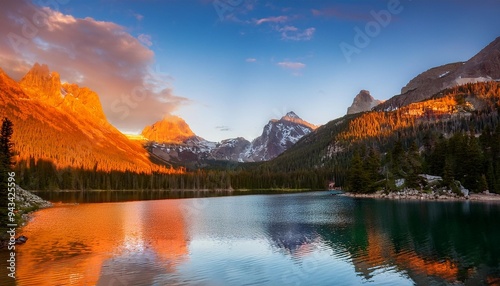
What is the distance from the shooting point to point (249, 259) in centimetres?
3925

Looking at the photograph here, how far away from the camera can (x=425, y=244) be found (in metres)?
45.1

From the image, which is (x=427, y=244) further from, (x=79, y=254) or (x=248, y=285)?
(x=79, y=254)

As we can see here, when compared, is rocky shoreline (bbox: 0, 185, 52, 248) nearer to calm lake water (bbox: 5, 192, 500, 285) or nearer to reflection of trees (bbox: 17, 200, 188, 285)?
reflection of trees (bbox: 17, 200, 188, 285)

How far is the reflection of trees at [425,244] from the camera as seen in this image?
107 ft

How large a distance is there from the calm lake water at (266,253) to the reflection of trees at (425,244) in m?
0.11

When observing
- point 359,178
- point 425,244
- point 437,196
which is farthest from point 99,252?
point 359,178

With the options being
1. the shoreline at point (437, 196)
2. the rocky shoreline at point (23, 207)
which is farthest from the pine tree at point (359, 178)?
the rocky shoreline at point (23, 207)

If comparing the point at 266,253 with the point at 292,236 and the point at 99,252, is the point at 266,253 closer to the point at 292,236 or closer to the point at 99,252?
the point at 292,236

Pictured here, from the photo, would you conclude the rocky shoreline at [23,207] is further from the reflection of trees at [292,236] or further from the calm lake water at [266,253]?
the reflection of trees at [292,236]

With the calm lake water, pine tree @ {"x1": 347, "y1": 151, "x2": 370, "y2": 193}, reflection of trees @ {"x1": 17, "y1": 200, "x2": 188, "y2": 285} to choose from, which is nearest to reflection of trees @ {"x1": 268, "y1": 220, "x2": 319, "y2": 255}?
the calm lake water

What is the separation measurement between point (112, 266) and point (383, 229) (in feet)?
140

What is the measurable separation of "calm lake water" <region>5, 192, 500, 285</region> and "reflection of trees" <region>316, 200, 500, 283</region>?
0.36ft

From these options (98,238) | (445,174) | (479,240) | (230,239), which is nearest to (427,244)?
(479,240)

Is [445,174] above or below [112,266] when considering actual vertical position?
above
